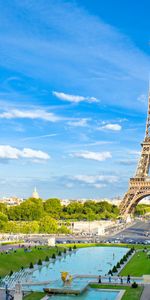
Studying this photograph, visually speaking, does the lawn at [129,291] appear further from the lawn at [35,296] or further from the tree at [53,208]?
the tree at [53,208]

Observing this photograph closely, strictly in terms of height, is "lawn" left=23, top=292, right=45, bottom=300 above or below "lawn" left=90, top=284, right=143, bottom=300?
below

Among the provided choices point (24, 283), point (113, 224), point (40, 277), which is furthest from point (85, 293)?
point (113, 224)

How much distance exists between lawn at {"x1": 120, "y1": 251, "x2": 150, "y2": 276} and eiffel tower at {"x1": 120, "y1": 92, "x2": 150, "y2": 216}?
56229mm

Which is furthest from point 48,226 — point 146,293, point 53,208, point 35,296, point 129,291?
point 146,293

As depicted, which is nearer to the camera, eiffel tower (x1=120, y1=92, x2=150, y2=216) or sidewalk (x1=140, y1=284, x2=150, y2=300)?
sidewalk (x1=140, y1=284, x2=150, y2=300)

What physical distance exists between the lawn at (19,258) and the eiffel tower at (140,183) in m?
52.2

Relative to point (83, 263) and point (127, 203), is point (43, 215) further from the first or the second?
point (83, 263)

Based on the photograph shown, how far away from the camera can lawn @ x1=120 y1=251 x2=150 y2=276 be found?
4447 cm

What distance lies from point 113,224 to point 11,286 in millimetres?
77745

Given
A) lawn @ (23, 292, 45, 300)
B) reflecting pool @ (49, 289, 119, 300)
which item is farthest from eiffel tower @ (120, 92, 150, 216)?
lawn @ (23, 292, 45, 300)

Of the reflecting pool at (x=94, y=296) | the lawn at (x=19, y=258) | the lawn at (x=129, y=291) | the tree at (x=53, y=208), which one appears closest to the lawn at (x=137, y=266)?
the lawn at (x=129, y=291)

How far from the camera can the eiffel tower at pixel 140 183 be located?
111 m

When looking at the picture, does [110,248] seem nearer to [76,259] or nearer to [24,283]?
[76,259]

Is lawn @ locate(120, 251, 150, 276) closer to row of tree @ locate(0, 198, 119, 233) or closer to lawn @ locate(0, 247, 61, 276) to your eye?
lawn @ locate(0, 247, 61, 276)
